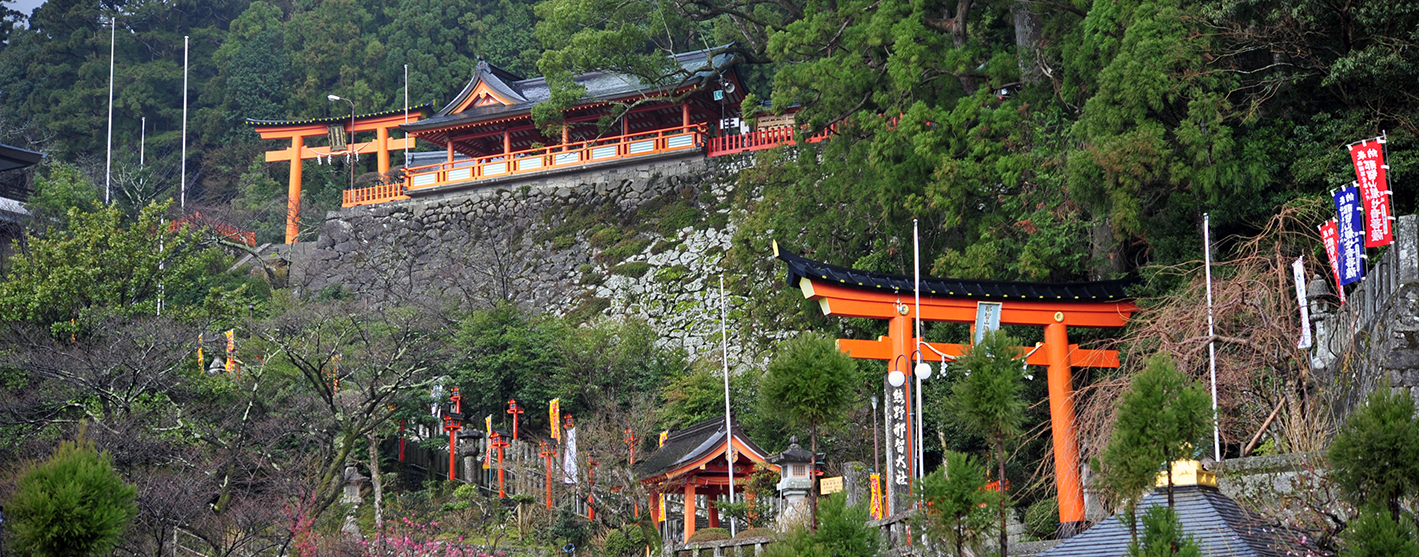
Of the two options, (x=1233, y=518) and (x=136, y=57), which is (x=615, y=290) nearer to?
(x=1233, y=518)

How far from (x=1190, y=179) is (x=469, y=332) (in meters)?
12.2

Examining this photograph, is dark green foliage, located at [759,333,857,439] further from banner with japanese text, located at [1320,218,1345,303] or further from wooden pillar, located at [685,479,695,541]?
wooden pillar, located at [685,479,695,541]

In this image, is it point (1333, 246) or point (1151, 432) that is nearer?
point (1151, 432)

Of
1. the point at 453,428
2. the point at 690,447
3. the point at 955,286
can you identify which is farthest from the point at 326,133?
the point at 955,286

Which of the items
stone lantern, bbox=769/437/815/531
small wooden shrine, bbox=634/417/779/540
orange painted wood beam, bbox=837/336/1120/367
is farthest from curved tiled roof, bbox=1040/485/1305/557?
small wooden shrine, bbox=634/417/779/540

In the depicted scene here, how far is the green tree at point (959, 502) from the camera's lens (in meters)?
8.54

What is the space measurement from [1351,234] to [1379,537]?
555 cm

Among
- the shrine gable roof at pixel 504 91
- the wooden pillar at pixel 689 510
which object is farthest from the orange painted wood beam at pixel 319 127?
the wooden pillar at pixel 689 510

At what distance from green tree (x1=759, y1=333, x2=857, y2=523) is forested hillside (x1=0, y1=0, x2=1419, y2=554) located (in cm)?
15

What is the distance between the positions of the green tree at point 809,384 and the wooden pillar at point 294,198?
24029mm

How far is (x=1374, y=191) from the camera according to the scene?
38.9 ft

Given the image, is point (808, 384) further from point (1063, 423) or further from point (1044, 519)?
point (1044, 519)

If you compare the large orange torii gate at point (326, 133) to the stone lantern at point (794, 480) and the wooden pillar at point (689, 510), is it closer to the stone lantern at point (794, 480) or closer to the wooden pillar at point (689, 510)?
the wooden pillar at point (689, 510)

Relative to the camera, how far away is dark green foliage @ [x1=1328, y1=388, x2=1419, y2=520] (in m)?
7.59
